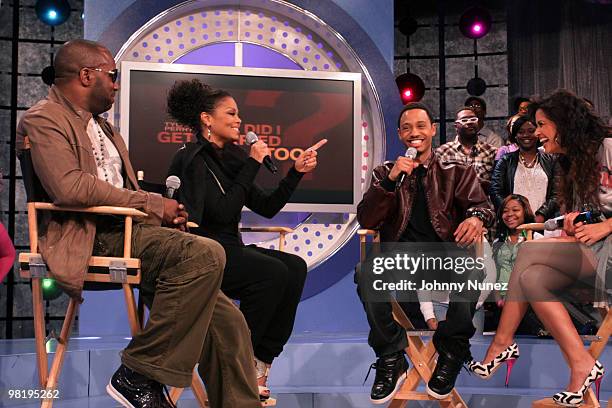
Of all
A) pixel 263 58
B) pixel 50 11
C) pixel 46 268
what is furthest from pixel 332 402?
pixel 50 11

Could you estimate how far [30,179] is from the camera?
2.97m

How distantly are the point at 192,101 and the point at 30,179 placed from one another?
1.02 m

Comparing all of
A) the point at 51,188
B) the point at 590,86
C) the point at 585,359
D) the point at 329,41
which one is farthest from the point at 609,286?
the point at 590,86

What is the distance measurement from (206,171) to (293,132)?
206cm

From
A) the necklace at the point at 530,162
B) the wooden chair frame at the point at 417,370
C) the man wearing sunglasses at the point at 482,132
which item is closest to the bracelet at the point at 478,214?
the wooden chair frame at the point at 417,370

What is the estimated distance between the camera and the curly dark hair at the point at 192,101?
12.4 ft

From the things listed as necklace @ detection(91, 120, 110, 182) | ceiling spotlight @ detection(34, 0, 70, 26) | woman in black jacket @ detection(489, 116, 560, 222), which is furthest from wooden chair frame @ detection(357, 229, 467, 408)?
ceiling spotlight @ detection(34, 0, 70, 26)

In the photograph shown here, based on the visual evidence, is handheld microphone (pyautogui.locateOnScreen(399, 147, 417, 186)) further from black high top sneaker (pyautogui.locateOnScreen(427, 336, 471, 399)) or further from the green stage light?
the green stage light

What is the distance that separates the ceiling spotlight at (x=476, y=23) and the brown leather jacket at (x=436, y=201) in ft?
16.1

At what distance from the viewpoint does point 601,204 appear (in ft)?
10.7

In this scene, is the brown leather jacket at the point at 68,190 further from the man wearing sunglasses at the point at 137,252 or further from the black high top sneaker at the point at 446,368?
the black high top sneaker at the point at 446,368

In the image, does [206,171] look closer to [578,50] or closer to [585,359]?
[585,359]

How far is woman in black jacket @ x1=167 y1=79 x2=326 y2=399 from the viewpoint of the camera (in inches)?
133

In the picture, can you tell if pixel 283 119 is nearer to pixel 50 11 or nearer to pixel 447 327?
pixel 447 327
